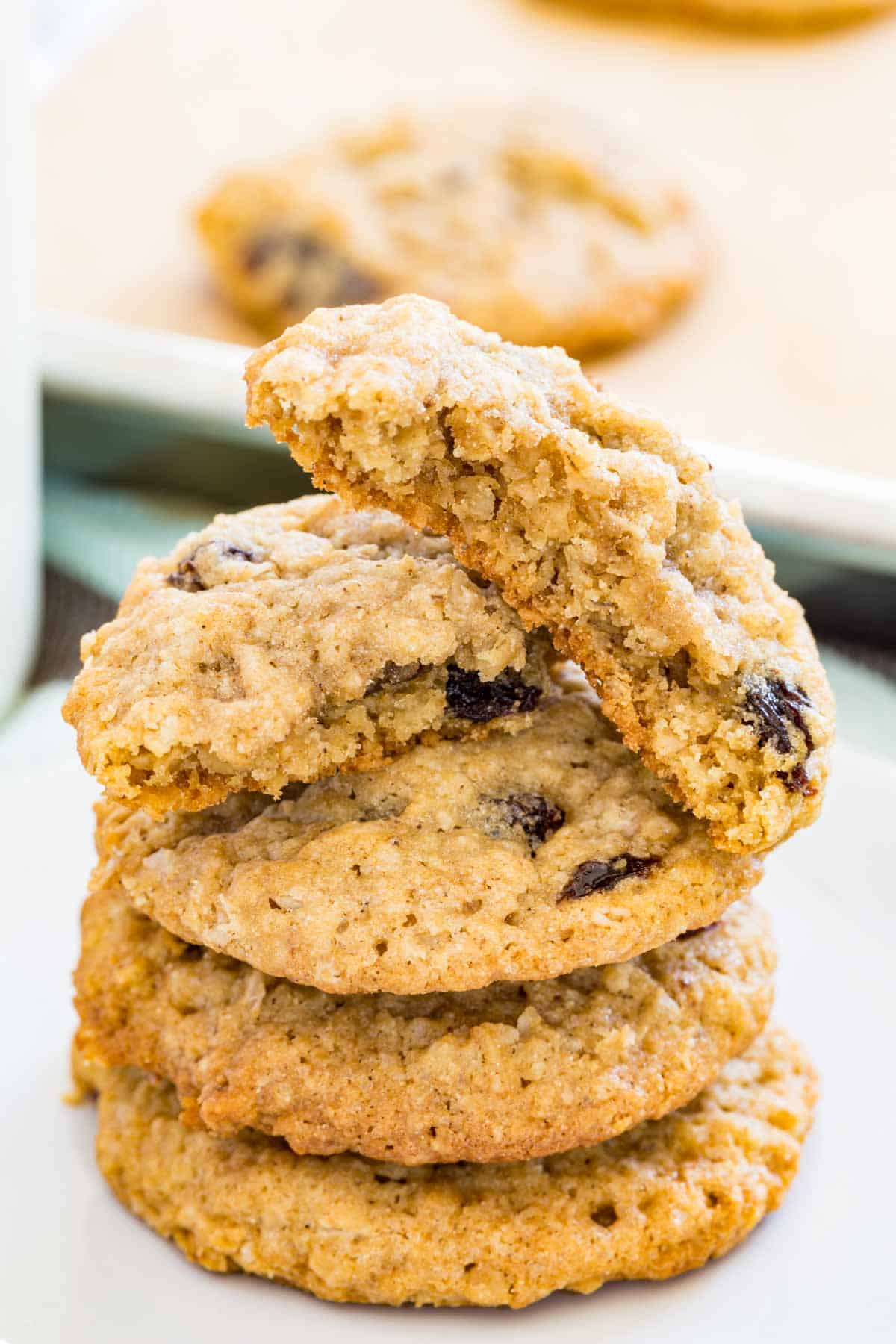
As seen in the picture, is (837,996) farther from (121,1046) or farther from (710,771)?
(121,1046)

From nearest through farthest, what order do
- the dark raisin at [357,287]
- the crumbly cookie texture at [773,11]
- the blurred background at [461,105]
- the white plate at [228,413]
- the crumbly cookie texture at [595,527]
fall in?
the crumbly cookie texture at [595,527], the white plate at [228,413], the blurred background at [461,105], the dark raisin at [357,287], the crumbly cookie texture at [773,11]

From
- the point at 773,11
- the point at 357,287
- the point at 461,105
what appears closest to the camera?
the point at 357,287

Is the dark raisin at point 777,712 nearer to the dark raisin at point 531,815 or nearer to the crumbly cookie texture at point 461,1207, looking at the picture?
the dark raisin at point 531,815

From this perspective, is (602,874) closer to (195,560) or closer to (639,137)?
(195,560)

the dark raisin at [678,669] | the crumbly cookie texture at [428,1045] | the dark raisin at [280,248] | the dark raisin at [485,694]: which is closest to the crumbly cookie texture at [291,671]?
the dark raisin at [485,694]

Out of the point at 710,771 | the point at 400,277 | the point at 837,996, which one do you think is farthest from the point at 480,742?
the point at 400,277

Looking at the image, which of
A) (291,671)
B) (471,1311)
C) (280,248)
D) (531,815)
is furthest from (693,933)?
(280,248)
